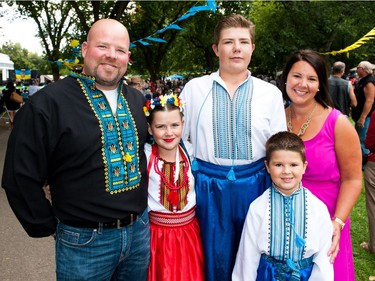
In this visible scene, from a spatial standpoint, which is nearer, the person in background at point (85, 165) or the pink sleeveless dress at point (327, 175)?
the person in background at point (85, 165)

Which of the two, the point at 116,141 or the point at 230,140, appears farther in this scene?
the point at 230,140

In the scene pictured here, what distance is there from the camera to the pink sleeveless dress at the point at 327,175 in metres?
2.36

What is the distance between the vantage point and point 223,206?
232 centimetres

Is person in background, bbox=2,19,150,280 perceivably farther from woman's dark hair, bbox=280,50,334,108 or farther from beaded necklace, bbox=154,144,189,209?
woman's dark hair, bbox=280,50,334,108

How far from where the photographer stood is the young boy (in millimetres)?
2152

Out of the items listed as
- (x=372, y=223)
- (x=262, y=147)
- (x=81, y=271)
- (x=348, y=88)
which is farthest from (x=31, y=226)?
(x=348, y=88)

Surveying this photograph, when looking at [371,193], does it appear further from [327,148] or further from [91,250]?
[91,250]

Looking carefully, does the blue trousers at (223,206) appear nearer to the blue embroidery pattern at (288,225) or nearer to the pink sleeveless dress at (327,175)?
the blue embroidery pattern at (288,225)

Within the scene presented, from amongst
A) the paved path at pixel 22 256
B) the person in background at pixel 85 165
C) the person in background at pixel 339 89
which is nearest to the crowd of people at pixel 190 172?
the person in background at pixel 85 165

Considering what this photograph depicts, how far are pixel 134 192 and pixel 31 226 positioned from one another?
1.82 ft

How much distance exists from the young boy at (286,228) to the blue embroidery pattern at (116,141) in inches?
31.1

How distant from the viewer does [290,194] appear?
2.21 meters

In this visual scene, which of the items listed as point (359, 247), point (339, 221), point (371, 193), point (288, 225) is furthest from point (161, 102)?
point (359, 247)

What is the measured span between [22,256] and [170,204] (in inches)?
85.4
